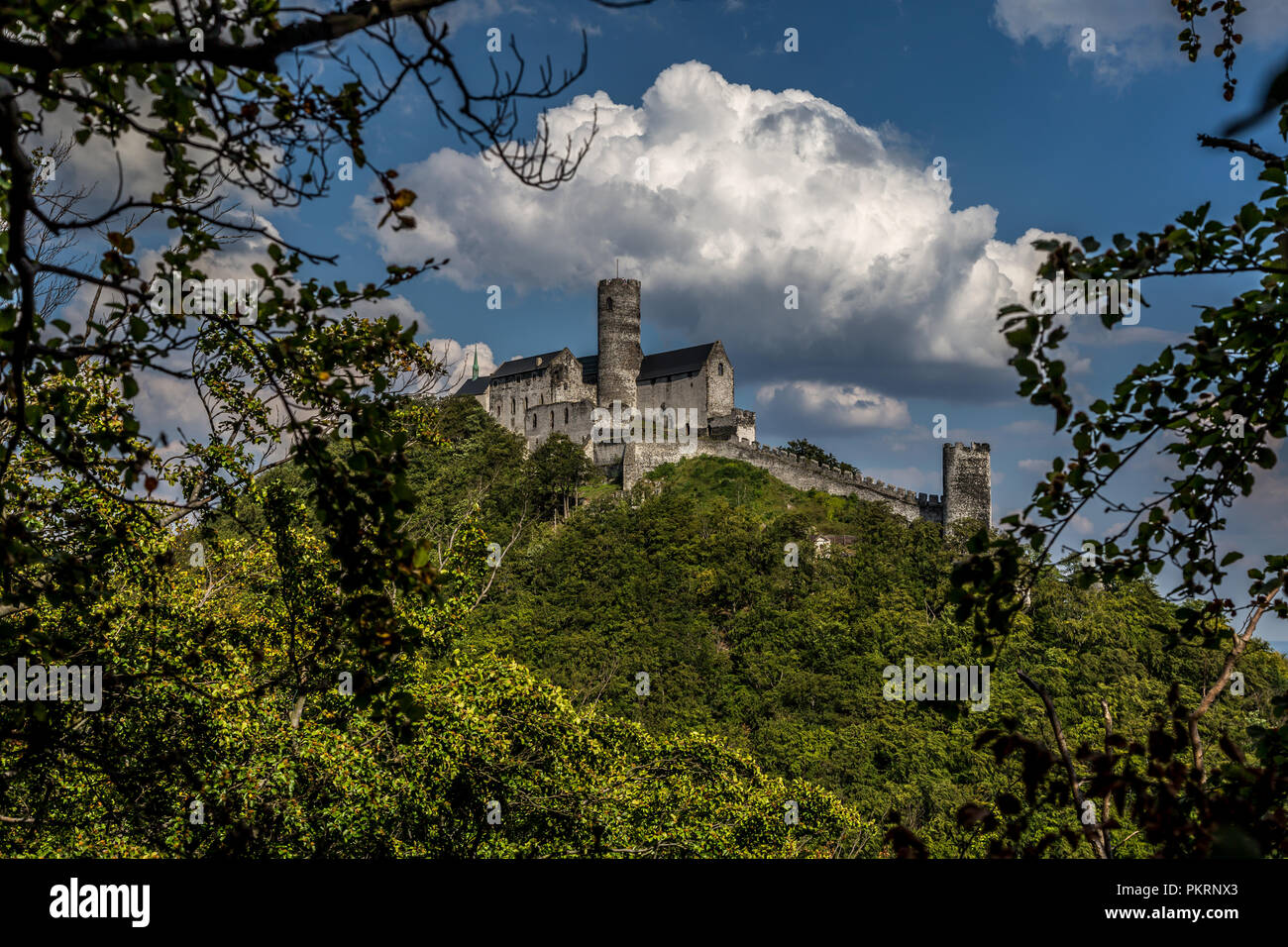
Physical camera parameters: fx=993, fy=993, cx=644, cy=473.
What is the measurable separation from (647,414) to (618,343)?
6.24 m

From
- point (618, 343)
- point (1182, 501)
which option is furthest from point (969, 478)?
point (1182, 501)

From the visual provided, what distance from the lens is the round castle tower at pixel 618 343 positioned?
7306 centimetres

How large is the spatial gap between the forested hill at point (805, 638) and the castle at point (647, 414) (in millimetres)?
2128

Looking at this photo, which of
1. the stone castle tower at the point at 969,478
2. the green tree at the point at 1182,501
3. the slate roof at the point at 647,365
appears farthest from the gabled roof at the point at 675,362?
the green tree at the point at 1182,501

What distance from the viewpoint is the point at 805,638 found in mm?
47188

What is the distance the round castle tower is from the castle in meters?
0.07

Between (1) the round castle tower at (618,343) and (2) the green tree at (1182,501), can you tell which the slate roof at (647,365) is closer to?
(1) the round castle tower at (618,343)

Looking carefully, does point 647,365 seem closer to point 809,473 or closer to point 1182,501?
point 809,473

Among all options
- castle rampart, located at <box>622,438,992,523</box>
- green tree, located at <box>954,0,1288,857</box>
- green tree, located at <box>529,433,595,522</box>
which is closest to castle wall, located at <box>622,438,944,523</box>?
castle rampart, located at <box>622,438,992,523</box>

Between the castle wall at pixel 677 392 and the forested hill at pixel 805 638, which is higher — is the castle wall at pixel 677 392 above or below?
above

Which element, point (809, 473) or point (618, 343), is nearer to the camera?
point (809, 473)

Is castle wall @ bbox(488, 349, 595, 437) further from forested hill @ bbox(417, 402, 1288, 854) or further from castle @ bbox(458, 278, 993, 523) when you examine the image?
forested hill @ bbox(417, 402, 1288, 854)
